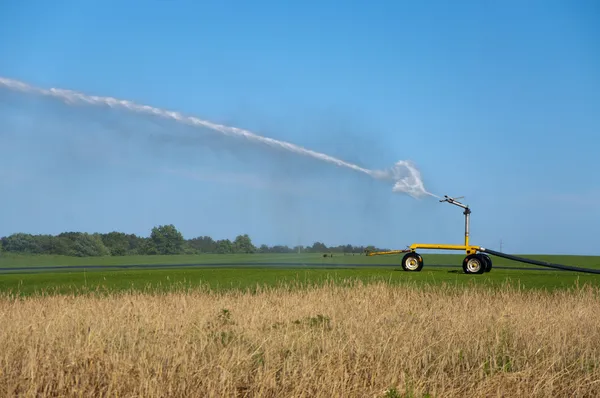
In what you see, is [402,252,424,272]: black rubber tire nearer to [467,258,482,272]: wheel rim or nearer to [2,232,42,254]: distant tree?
[467,258,482,272]: wheel rim

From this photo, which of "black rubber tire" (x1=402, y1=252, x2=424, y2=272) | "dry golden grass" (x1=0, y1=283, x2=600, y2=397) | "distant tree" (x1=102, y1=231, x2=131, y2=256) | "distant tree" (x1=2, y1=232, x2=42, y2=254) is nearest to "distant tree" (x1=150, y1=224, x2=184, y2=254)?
"distant tree" (x1=102, y1=231, x2=131, y2=256)

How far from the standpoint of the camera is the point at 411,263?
3475cm

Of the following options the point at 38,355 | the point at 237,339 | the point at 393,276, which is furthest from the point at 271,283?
the point at 38,355

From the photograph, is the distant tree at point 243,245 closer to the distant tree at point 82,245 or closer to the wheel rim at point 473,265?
the distant tree at point 82,245

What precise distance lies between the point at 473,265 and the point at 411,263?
10.8 ft

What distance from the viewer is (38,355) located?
11883 millimetres

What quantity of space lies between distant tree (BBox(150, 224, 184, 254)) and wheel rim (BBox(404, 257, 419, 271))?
84541mm

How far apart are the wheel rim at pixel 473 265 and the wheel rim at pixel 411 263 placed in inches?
109

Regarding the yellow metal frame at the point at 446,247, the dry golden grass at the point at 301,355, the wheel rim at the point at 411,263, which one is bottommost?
the dry golden grass at the point at 301,355

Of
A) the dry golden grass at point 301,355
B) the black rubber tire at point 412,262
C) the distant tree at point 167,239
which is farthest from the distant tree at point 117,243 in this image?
the dry golden grass at point 301,355

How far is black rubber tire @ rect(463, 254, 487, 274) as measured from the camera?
108ft

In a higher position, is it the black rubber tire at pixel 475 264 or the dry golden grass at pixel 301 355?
the black rubber tire at pixel 475 264

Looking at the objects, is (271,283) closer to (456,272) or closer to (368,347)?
(456,272)

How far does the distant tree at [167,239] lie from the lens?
114m
